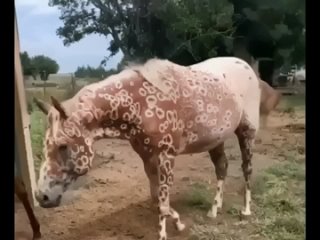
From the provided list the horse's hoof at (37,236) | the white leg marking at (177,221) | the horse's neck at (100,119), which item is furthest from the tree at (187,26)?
the horse's hoof at (37,236)

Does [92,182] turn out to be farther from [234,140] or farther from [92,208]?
[234,140]

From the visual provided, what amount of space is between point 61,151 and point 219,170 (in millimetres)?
368

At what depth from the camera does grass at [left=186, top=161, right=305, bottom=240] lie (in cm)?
140

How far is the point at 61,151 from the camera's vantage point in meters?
1.38

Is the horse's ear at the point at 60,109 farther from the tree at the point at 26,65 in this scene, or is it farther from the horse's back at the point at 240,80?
the horse's back at the point at 240,80

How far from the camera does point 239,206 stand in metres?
1.42

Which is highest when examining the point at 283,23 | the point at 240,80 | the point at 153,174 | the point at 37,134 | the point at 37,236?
the point at 283,23

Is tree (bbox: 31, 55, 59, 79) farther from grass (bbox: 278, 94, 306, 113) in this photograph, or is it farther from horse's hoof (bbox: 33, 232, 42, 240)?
grass (bbox: 278, 94, 306, 113)

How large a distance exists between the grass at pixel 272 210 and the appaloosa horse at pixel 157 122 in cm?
3

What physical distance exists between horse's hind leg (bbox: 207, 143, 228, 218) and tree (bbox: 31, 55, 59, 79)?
1.36 ft

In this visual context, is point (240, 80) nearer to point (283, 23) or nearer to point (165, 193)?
point (283, 23)

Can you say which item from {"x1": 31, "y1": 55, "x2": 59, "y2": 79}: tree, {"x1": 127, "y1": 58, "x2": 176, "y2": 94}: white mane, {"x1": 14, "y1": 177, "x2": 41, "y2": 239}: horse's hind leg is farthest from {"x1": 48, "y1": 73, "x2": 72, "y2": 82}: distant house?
{"x1": 14, "y1": 177, "x2": 41, "y2": 239}: horse's hind leg

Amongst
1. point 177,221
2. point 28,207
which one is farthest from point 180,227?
point 28,207

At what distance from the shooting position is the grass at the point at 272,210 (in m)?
1.40
